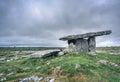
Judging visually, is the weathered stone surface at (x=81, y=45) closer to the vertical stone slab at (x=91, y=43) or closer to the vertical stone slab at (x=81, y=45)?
the vertical stone slab at (x=81, y=45)

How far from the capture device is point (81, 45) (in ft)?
143

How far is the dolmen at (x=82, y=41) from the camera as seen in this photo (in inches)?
1688

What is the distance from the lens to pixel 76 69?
89.4ft

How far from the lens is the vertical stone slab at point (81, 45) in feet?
142

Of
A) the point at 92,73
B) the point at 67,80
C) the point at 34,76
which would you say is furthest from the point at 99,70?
the point at 34,76

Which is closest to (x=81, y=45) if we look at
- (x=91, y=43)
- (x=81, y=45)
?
(x=81, y=45)

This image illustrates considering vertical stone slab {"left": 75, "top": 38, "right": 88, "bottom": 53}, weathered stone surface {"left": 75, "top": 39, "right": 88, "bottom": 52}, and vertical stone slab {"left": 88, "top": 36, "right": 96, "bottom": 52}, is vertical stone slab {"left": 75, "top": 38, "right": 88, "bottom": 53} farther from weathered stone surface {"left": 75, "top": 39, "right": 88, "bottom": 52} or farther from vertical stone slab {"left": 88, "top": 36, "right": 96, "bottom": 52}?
vertical stone slab {"left": 88, "top": 36, "right": 96, "bottom": 52}

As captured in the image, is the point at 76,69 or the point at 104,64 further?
the point at 104,64

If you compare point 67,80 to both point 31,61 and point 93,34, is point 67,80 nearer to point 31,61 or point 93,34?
point 31,61

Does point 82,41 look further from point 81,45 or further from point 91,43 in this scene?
point 91,43

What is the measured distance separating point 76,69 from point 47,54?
49.0ft

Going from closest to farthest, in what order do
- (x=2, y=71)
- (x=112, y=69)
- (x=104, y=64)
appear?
1. (x=112, y=69)
2. (x=104, y=64)
3. (x=2, y=71)

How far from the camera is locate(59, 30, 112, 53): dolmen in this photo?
42.9m

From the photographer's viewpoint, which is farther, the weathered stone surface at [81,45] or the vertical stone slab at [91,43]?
the vertical stone slab at [91,43]
